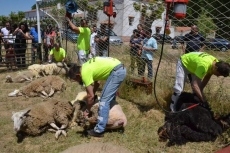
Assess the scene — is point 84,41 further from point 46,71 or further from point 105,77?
point 105,77

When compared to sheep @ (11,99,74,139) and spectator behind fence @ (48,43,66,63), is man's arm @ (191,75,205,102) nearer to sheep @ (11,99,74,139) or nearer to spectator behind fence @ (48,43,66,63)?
sheep @ (11,99,74,139)

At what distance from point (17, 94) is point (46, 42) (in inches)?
194

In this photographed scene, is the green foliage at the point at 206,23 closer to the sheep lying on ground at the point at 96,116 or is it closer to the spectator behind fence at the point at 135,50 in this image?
the spectator behind fence at the point at 135,50

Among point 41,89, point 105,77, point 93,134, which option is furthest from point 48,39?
point 93,134

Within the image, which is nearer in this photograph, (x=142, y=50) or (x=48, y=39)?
(x=142, y=50)

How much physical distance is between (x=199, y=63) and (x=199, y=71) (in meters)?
0.13

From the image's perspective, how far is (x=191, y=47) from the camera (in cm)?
693

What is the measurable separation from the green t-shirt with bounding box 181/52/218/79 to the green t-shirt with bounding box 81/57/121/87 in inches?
50.0

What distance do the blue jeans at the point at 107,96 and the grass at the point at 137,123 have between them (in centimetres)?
28

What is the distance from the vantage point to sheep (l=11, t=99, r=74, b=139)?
464 centimetres

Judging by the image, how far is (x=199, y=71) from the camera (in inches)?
185

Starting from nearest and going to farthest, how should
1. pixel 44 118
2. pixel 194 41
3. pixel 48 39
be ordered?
1. pixel 44 118
2. pixel 194 41
3. pixel 48 39

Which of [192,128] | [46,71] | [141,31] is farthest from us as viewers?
[46,71]

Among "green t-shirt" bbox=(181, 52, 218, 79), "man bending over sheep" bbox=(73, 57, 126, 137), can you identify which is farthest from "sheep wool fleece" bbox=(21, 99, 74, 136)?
"green t-shirt" bbox=(181, 52, 218, 79)
